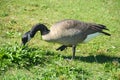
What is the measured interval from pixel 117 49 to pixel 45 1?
495 cm

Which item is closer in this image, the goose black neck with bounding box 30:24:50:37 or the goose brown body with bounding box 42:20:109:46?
the goose brown body with bounding box 42:20:109:46

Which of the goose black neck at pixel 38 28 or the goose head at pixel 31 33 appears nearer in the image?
the goose head at pixel 31 33

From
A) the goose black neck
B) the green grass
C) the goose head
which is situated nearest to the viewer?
the green grass

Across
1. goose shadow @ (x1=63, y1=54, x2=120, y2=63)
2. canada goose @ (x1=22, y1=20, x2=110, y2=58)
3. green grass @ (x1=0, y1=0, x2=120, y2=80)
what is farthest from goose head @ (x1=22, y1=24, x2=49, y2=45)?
goose shadow @ (x1=63, y1=54, x2=120, y2=63)

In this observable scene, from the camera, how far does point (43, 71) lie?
25.6 feet

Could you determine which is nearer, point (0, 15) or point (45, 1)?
point (0, 15)

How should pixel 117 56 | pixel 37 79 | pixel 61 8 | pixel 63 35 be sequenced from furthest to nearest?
pixel 61 8, pixel 117 56, pixel 63 35, pixel 37 79

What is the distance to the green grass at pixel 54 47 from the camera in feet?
25.7

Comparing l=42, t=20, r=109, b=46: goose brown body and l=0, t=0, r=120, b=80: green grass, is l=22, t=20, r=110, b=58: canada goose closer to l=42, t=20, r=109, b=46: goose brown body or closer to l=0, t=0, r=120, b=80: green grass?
l=42, t=20, r=109, b=46: goose brown body

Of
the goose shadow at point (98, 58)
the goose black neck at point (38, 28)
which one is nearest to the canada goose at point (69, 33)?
the goose black neck at point (38, 28)

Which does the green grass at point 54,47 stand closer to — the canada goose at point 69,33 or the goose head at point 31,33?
the goose head at point 31,33

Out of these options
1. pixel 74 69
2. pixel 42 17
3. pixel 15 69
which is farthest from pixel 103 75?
pixel 42 17

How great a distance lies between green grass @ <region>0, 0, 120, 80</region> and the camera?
7.83 meters

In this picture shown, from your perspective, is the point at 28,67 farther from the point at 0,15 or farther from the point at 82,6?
Result: the point at 82,6
